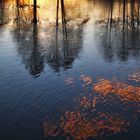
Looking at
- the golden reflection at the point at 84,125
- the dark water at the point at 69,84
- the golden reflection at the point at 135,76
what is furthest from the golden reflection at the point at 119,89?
the golden reflection at the point at 84,125

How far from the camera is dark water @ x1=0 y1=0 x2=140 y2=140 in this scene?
90.9 feet

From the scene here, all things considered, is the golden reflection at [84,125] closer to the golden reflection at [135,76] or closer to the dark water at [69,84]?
the dark water at [69,84]

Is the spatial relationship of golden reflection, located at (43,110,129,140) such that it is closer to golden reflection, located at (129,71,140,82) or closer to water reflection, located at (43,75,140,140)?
water reflection, located at (43,75,140,140)

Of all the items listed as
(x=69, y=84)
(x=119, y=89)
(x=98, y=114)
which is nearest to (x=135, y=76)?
(x=119, y=89)

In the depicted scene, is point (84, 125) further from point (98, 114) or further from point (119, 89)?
point (119, 89)

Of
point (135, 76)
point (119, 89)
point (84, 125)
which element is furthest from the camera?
point (135, 76)

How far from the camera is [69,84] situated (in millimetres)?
36875

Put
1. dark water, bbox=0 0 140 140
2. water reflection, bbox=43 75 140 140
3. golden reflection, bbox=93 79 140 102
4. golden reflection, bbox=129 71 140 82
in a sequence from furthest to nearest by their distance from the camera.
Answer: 1. golden reflection, bbox=129 71 140 82
2. golden reflection, bbox=93 79 140 102
3. dark water, bbox=0 0 140 140
4. water reflection, bbox=43 75 140 140

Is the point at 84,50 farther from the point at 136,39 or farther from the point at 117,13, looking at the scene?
the point at 117,13

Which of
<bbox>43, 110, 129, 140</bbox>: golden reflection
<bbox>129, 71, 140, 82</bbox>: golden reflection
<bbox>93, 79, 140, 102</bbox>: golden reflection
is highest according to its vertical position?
<bbox>129, 71, 140, 82</bbox>: golden reflection

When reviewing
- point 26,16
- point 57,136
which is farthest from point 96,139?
point 26,16

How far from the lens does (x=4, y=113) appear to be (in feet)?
98.3

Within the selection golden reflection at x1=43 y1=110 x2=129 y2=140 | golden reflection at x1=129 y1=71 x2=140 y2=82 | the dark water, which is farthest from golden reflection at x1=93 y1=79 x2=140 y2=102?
golden reflection at x1=43 y1=110 x2=129 y2=140

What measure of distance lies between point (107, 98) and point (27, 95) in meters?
7.65
